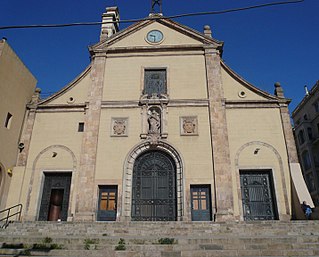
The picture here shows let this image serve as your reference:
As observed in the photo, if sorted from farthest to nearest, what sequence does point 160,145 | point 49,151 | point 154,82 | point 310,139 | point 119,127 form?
point 310,139 < point 154,82 < point 119,127 < point 49,151 < point 160,145

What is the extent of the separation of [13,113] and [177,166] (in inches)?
368

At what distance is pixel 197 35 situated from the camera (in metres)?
18.2

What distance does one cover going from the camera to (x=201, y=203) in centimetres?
1451

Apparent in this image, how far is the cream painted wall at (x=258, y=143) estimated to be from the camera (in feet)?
48.3

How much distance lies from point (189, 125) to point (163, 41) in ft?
20.0

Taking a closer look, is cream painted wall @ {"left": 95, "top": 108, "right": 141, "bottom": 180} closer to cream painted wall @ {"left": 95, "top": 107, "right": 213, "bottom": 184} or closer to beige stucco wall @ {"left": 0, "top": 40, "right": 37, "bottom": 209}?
cream painted wall @ {"left": 95, "top": 107, "right": 213, "bottom": 184}

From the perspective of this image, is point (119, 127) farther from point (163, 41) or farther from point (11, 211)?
point (11, 211)

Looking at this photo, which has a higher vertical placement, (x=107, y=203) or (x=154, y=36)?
(x=154, y=36)

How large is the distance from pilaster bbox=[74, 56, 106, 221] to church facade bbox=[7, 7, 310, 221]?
5 cm

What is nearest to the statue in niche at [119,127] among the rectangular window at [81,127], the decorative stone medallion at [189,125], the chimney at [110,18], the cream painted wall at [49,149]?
the rectangular window at [81,127]

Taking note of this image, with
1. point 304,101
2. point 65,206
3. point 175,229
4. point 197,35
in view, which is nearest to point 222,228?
point 175,229

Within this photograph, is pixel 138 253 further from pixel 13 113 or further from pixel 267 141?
pixel 13 113

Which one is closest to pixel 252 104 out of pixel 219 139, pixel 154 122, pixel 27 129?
pixel 219 139

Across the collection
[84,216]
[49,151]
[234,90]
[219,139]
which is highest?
[234,90]
